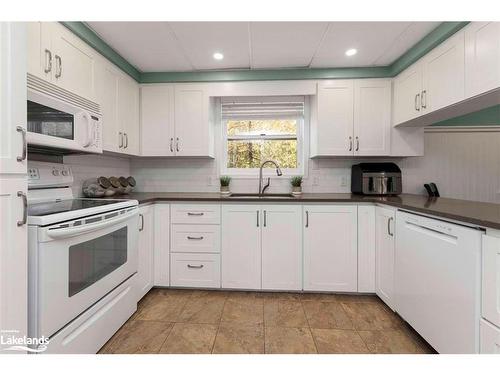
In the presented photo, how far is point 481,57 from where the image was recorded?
1.47 m

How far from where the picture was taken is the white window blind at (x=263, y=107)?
284cm

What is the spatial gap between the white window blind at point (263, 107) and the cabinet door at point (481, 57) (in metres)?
1.53

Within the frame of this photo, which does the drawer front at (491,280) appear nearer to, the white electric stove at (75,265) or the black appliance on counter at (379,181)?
the black appliance on counter at (379,181)

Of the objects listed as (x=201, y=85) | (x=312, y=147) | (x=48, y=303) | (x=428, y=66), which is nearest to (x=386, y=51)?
(x=428, y=66)

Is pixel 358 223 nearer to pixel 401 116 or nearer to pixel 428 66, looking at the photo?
pixel 401 116

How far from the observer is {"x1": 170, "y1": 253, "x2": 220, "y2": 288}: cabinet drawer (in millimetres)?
2256

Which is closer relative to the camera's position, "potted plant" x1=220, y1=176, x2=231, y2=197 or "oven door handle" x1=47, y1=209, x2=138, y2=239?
"oven door handle" x1=47, y1=209, x2=138, y2=239

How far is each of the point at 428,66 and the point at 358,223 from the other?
1432 millimetres

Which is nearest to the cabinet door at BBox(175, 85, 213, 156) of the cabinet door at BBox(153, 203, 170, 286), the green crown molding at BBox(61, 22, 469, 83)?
the green crown molding at BBox(61, 22, 469, 83)

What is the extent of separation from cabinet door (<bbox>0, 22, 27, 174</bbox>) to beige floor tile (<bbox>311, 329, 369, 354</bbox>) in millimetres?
1919

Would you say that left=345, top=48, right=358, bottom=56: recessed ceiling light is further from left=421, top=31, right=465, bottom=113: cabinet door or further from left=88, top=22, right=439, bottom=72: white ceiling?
left=421, top=31, right=465, bottom=113: cabinet door

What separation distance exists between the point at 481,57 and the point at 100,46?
2786mm

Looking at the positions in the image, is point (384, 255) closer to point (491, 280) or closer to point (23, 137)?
point (491, 280)

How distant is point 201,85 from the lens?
2598 mm
